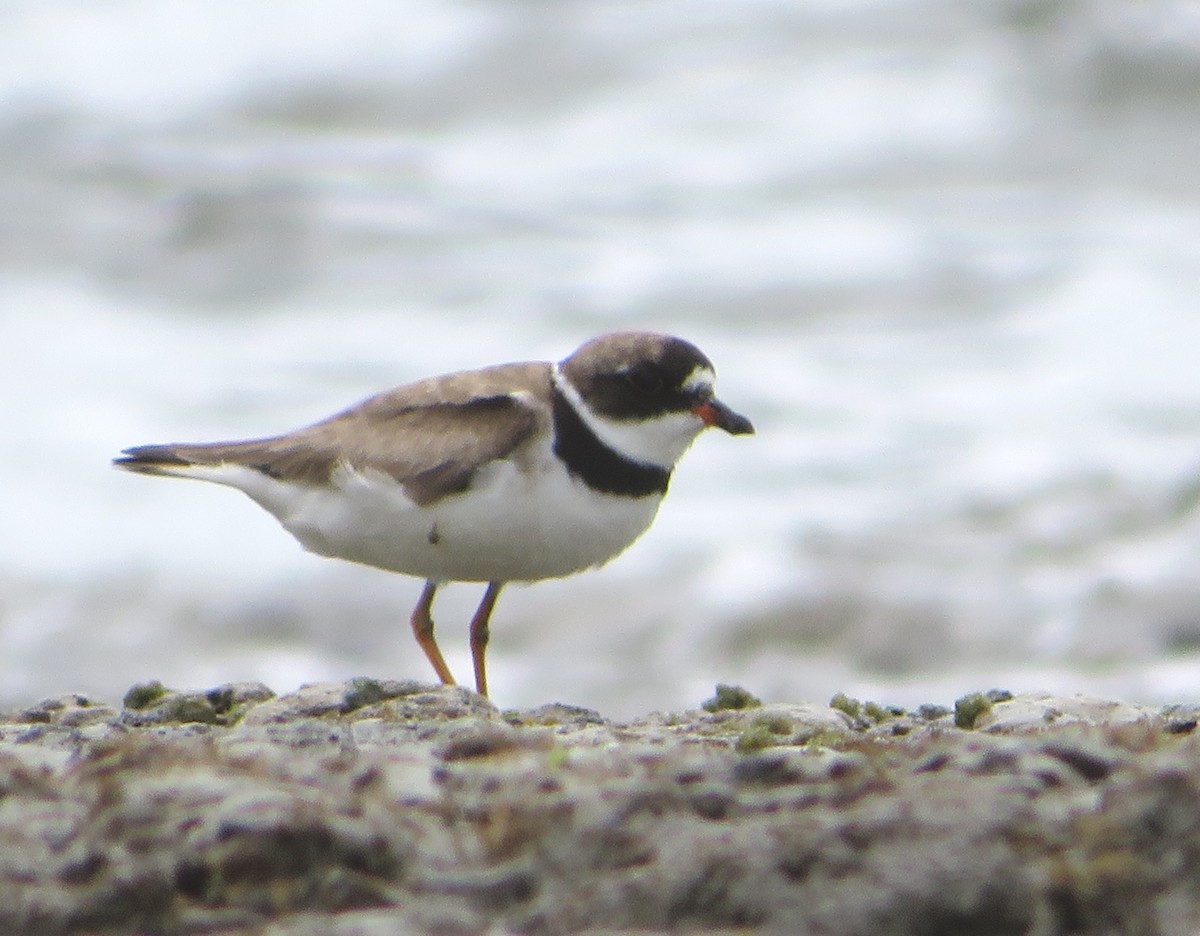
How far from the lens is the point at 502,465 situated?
233 inches

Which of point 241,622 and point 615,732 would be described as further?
point 241,622

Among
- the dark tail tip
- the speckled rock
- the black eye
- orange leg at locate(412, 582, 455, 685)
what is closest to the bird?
the black eye

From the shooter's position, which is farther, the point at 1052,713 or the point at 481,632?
the point at 481,632

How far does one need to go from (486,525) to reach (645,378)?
79 cm

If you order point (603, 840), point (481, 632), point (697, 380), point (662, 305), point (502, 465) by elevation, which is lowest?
point (603, 840)

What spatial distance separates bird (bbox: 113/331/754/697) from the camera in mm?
5918

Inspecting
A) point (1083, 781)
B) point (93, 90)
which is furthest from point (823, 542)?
point (93, 90)

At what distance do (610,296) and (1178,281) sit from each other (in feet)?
14.8

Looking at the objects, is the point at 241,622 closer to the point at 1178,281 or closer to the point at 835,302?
the point at 835,302

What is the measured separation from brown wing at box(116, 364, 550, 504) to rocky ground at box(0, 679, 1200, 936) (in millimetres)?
2314

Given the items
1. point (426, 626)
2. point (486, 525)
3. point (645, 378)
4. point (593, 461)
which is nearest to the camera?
point (486, 525)

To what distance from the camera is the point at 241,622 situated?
11422 mm

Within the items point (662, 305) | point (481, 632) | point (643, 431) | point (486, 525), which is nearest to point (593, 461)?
point (643, 431)

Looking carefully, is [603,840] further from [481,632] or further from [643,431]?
[481,632]
